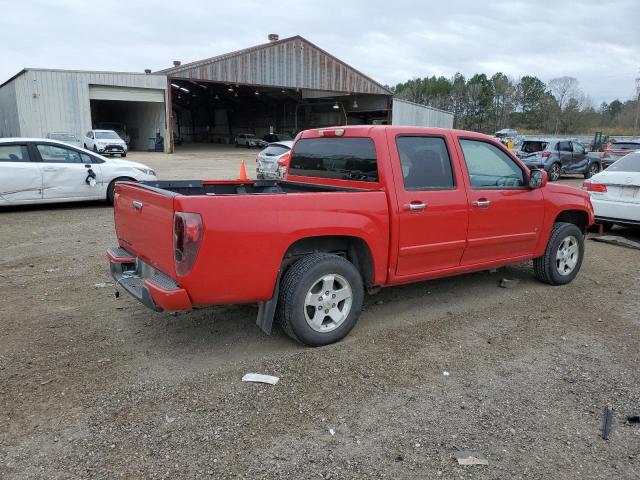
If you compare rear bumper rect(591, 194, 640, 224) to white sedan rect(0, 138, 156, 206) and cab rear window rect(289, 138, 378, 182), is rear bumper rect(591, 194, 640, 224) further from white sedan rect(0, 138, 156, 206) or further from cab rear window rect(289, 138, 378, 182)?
white sedan rect(0, 138, 156, 206)

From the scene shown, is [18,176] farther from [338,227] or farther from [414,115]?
[414,115]

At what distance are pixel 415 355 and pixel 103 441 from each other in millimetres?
2340

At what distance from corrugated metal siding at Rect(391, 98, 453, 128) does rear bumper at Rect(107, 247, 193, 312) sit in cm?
3868

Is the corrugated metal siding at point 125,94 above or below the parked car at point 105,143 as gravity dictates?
above

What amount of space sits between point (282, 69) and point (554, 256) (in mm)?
33395

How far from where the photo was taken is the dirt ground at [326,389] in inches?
108

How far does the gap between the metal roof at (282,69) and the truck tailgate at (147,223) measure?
105 ft

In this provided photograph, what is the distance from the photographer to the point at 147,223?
381cm

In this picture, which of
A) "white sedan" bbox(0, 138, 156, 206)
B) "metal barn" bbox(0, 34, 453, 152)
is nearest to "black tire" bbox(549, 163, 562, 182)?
"white sedan" bbox(0, 138, 156, 206)

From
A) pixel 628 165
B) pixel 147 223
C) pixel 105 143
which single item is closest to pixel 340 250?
pixel 147 223

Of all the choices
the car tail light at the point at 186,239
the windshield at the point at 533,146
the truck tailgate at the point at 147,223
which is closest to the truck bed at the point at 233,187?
the truck tailgate at the point at 147,223

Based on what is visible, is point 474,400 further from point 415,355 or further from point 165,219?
point 165,219

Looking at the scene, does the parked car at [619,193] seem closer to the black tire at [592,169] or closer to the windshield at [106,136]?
the black tire at [592,169]

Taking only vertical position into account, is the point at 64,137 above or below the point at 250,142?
above
